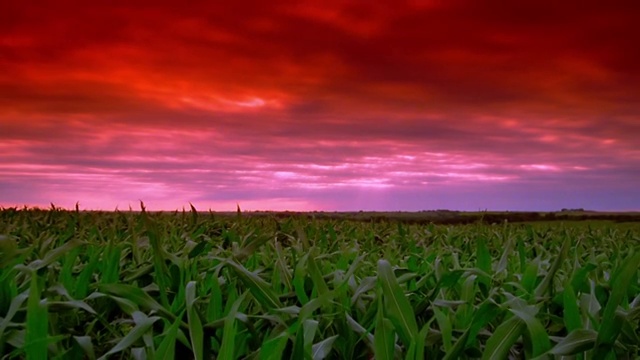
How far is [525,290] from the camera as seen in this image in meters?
2.40

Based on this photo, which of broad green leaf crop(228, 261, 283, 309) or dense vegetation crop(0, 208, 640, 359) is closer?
dense vegetation crop(0, 208, 640, 359)

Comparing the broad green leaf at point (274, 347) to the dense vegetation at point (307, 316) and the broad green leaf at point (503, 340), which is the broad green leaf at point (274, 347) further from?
the broad green leaf at point (503, 340)

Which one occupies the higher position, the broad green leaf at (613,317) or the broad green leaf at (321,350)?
the broad green leaf at (613,317)

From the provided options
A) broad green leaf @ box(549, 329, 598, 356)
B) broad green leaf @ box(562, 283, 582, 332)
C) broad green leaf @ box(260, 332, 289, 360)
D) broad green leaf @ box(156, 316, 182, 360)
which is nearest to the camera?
broad green leaf @ box(260, 332, 289, 360)

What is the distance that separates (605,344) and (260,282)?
3.35 ft

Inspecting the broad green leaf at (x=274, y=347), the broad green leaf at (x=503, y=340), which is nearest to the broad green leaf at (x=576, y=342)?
the broad green leaf at (x=503, y=340)

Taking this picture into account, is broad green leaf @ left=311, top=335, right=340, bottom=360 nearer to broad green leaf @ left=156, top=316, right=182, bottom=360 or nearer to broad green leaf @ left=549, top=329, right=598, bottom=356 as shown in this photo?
broad green leaf @ left=156, top=316, right=182, bottom=360

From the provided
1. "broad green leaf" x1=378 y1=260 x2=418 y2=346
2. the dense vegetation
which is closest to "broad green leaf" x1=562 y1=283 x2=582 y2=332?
the dense vegetation

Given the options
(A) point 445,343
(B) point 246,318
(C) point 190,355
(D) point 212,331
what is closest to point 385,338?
(A) point 445,343

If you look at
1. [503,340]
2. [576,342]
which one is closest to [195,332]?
[503,340]

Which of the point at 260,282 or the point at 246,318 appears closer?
the point at 246,318

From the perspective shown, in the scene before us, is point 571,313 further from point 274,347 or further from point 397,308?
point 274,347

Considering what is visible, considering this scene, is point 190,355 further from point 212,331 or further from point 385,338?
point 385,338

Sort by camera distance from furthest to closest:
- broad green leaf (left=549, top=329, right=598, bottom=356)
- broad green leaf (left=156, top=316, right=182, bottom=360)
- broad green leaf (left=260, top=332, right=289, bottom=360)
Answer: broad green leaf (left=549, top=329, right=598, bottom=356) → broad green leaf (left=156, top=316, right=182, bottom=360) → broad green leaf (left=260, top=332, right=289, bottom=360)
